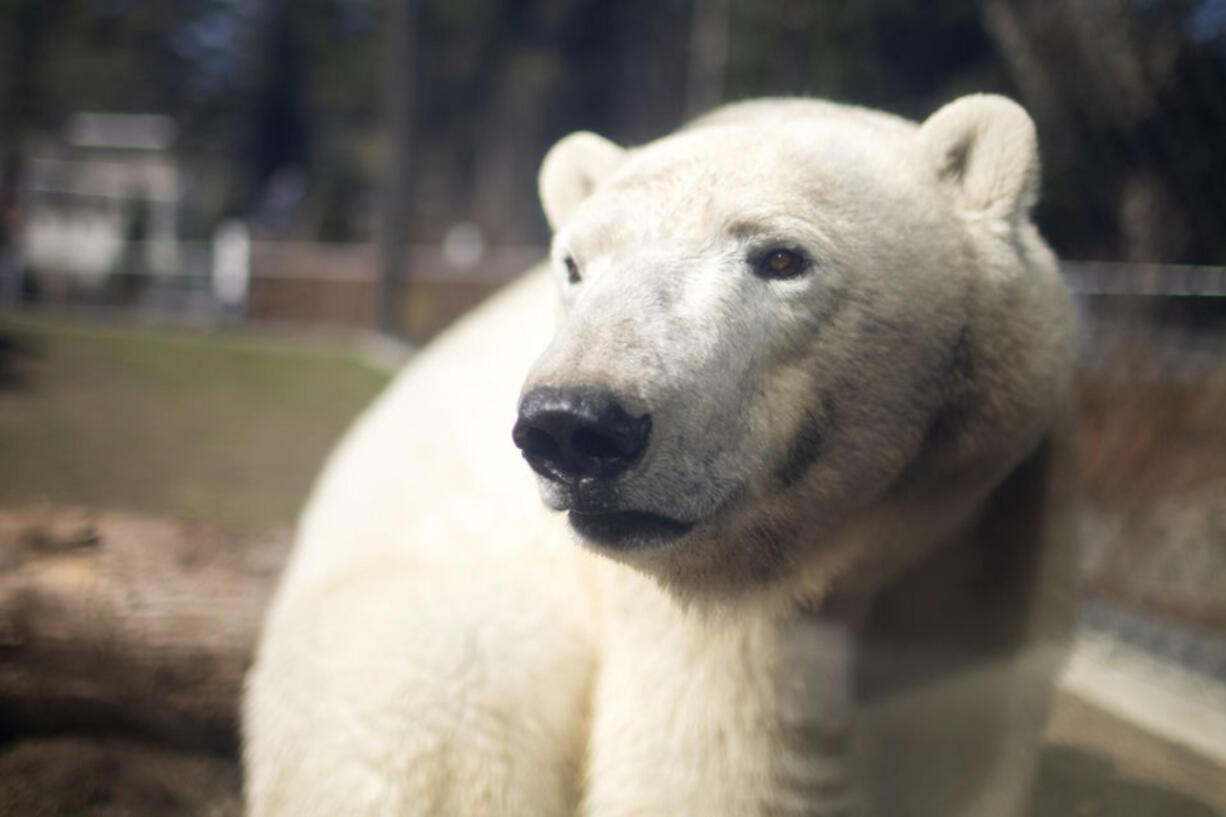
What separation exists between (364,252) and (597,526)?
20.4 ft

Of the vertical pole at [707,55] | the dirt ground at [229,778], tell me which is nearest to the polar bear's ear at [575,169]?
the vertical pole at [707,55]

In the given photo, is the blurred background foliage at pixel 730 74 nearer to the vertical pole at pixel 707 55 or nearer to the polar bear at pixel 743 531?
the vertical pole at pixel 707 55

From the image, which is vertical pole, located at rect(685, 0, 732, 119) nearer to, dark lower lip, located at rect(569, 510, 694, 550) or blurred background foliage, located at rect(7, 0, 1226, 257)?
blurred background foliage, located at rect(7, 0, 1226, 257)

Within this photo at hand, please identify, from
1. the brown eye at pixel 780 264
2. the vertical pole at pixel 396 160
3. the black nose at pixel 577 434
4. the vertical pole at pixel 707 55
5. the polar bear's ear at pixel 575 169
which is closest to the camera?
the black nose at pixel 577 434

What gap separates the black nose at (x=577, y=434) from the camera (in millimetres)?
1274

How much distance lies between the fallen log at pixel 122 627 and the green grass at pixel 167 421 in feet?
0.30

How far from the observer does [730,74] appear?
2.89 metres

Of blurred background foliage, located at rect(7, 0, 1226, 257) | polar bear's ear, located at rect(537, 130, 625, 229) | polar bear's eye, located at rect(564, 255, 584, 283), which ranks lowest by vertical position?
polar bear's eye, located at rect(564, 255, 584, 283)

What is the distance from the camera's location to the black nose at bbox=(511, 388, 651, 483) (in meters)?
1.27

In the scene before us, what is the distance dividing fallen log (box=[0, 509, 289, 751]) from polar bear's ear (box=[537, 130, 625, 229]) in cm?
104

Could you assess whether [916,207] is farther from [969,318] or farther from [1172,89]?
[1172,89]

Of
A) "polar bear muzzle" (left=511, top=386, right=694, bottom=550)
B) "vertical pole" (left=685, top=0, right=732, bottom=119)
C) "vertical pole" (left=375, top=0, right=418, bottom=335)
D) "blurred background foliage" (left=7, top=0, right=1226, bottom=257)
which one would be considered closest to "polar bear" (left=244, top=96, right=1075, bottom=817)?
"polar bear muzzle" (left=511, top=386, right=694, bottom=550)

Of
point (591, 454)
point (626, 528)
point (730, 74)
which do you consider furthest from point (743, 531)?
point (730, 74)

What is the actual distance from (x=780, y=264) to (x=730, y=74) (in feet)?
4.72
